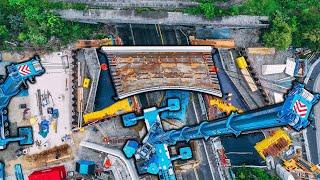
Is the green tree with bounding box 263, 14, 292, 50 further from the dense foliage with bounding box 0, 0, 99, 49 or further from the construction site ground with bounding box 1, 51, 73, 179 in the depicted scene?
the construction site ground with bounding box 1, 51, 73, 179

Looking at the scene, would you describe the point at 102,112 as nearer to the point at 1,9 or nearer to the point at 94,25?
the point at 94,25

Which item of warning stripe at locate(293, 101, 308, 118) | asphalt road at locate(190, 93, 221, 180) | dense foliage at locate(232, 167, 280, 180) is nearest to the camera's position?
warning stripe at locate(293, 101, 308, 118)

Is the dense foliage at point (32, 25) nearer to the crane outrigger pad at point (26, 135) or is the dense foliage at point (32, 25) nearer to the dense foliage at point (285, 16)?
the crane outrigger pad at point (26, 135)

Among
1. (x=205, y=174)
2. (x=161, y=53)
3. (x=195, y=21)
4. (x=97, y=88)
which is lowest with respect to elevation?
(x=205, y=174)

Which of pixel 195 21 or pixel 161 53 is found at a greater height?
pixel 195 21

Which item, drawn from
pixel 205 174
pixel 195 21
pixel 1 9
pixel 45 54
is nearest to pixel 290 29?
pixel 195 21

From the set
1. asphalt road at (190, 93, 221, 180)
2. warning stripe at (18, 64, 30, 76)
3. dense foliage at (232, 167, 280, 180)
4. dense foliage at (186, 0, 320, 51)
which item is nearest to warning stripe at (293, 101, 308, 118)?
dense foliage at (232, 167, 280, 180)

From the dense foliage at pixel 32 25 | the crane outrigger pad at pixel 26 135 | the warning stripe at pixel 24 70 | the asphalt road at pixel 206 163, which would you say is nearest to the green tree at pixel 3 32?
the dense foliage at pixel 32 25
